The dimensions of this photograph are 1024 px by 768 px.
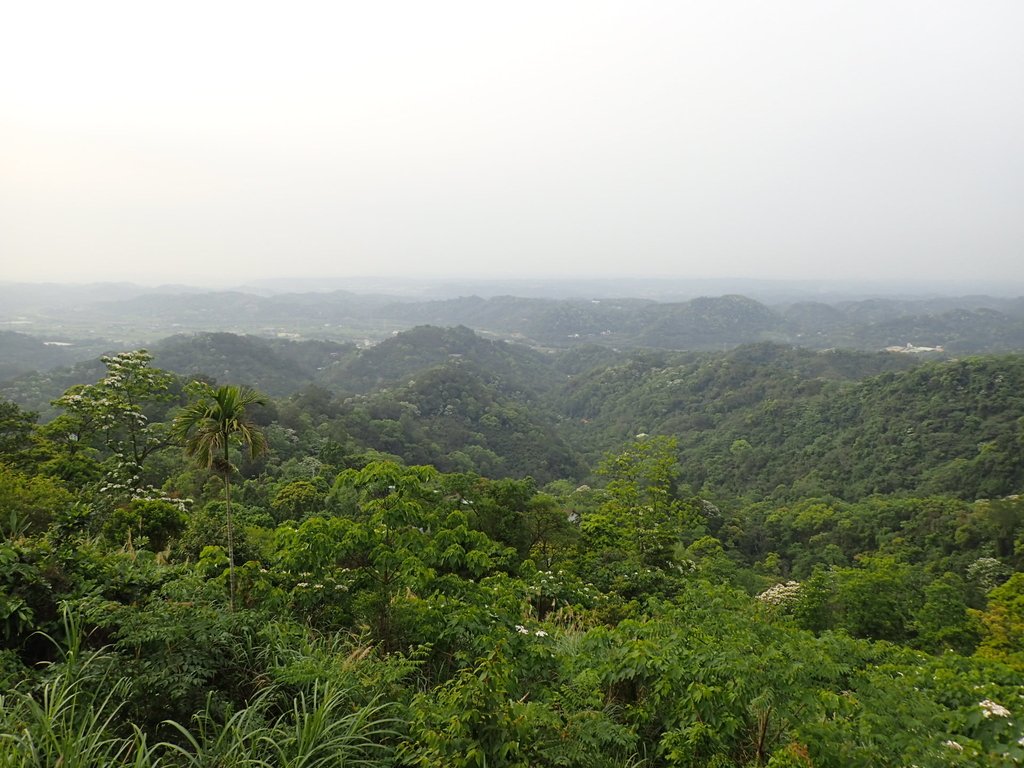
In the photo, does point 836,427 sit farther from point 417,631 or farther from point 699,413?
point 417,631

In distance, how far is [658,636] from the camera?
5508 millimetres

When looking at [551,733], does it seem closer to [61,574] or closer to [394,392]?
[61,574]

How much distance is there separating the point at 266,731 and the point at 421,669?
1.86m

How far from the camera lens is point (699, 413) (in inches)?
3922

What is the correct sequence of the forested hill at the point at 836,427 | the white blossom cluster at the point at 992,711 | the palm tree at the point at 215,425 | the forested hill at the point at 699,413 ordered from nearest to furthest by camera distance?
the white blossom cluster at the point at 992,711 < the palm tree at the point at 215,425 < the forested hill at the point at 836,427 < the forested hill at the point at 699,413

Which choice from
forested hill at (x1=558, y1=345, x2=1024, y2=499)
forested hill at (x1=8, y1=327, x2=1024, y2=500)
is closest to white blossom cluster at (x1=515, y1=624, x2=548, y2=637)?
forested hill at (x1=8, y1=327, x2=1024, y2=500)

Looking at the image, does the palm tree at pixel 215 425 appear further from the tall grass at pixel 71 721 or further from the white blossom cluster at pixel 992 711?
the white blossom cluster at pixel 992 711

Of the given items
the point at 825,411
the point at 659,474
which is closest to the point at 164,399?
the point at 659,474

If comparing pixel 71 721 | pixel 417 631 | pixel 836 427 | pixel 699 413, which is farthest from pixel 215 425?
pixel 699 413

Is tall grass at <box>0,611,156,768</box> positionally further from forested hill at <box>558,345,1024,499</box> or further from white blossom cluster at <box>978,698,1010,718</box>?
forested hill at <box>558,345,1024,499</box>

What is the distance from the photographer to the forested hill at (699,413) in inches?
2333

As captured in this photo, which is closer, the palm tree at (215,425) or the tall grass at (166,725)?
the tall grass at (166,725)

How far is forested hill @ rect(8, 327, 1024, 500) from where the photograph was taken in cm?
5925

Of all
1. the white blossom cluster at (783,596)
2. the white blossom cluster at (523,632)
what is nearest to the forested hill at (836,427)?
the white blossom cluster at (783,596)
